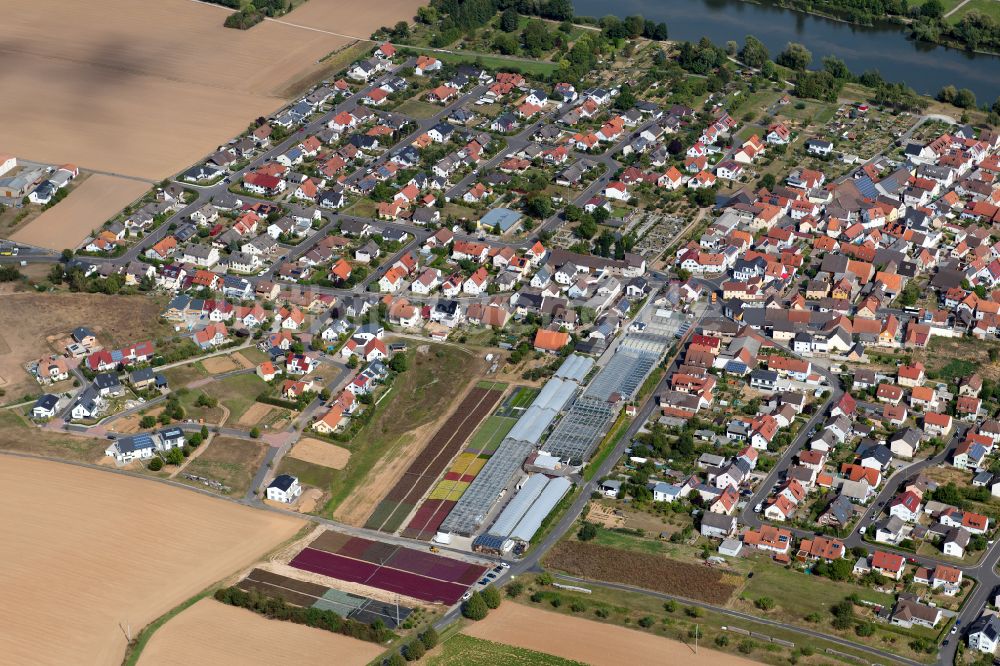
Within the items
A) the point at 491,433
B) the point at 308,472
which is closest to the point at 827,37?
the point at 491,433

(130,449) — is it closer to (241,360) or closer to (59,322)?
(241,360)

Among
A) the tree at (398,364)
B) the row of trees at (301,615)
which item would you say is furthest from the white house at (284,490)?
the tree at (398,364)

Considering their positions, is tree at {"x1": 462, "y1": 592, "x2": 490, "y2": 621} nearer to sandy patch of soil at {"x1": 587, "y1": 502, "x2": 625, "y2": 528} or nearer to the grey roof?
sandy patch of soil at {"x1": 587, "y1": 502, "x2": 625, "y2": 528}

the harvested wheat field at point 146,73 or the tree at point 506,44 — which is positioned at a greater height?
the tree at point 506,44

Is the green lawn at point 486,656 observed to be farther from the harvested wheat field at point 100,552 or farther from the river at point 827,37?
the river at point 827,37

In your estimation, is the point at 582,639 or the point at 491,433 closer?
the point at 582,639

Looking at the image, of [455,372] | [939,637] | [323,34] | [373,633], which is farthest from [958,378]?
[323,34]
